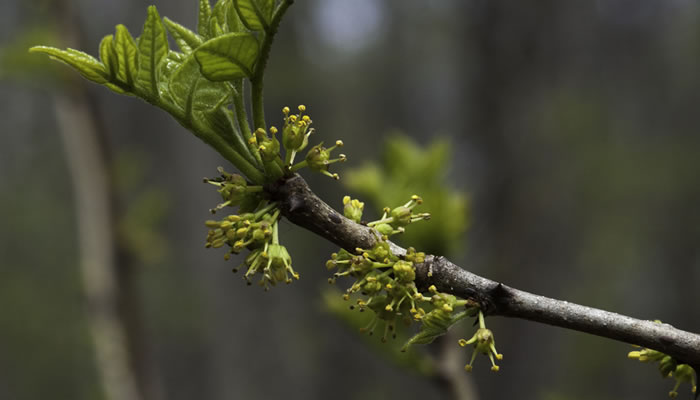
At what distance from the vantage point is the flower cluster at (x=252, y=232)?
2.87 feet

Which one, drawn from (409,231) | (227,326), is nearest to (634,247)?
(227,326)

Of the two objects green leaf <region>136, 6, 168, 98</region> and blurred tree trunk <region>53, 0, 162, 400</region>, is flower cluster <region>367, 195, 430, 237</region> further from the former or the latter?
blurred tree trunk <region>53, 0, 162, 400</region>

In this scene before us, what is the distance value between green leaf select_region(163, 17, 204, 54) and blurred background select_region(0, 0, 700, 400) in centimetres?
46

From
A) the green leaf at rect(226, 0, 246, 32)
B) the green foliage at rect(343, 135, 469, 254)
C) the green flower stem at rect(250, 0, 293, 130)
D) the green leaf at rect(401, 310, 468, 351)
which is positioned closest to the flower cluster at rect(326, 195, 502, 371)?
the green leaf at rect(401, 310, 468, 351)

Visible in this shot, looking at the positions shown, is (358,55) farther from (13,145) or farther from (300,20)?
(13,145)

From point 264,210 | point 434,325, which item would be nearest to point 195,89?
point 264,210

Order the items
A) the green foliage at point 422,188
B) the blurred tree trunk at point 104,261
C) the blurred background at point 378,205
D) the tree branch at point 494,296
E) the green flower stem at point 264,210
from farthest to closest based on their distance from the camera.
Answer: the blurred background at point 378,205
the blurred tree trunk at point 104,261
the green foliage at point 422,188
the green flower stem at point 264,210
the tree branch at point 494,296

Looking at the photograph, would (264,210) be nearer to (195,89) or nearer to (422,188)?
(195,89)

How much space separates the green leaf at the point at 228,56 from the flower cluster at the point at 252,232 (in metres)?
0.15

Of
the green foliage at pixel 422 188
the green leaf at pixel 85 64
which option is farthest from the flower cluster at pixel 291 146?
the green foliage at pixel 422 188

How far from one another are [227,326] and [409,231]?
436 centimetres

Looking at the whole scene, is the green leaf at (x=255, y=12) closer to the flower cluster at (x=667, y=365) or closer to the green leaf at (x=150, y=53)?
the green leaf at (x=150, y=53)

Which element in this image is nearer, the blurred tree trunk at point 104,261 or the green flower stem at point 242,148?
the green flower stem at point 242,148

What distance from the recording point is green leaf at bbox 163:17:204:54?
0.94 m
